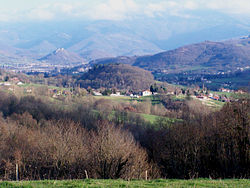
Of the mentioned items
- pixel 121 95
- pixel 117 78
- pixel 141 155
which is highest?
pixel 117 78

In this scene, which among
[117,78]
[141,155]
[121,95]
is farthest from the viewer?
[117,78]

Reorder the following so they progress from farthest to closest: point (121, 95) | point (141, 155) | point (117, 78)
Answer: point (117, 78)
point (121, 95)
point (141, 155)

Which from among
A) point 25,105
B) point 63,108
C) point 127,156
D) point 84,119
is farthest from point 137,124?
point 127,156

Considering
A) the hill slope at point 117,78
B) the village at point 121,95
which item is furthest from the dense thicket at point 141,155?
the hill slope at point 117,78

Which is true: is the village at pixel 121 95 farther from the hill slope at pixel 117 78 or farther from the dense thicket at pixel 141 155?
the dense thicket at pixel 141 155

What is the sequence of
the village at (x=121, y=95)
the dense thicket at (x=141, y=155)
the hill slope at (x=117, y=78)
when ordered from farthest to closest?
the hill slope at (x=117, y=78) < the village at (x=121, y=95) < the dense thicket at (x=141, y=155)

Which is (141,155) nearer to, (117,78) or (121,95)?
(121,95)

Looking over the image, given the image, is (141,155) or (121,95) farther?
(121,95)

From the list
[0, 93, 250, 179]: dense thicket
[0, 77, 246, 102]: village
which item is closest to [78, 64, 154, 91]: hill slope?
[0, 77, 246, 102]: village

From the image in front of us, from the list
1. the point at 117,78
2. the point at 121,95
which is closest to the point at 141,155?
the point at 121,95
